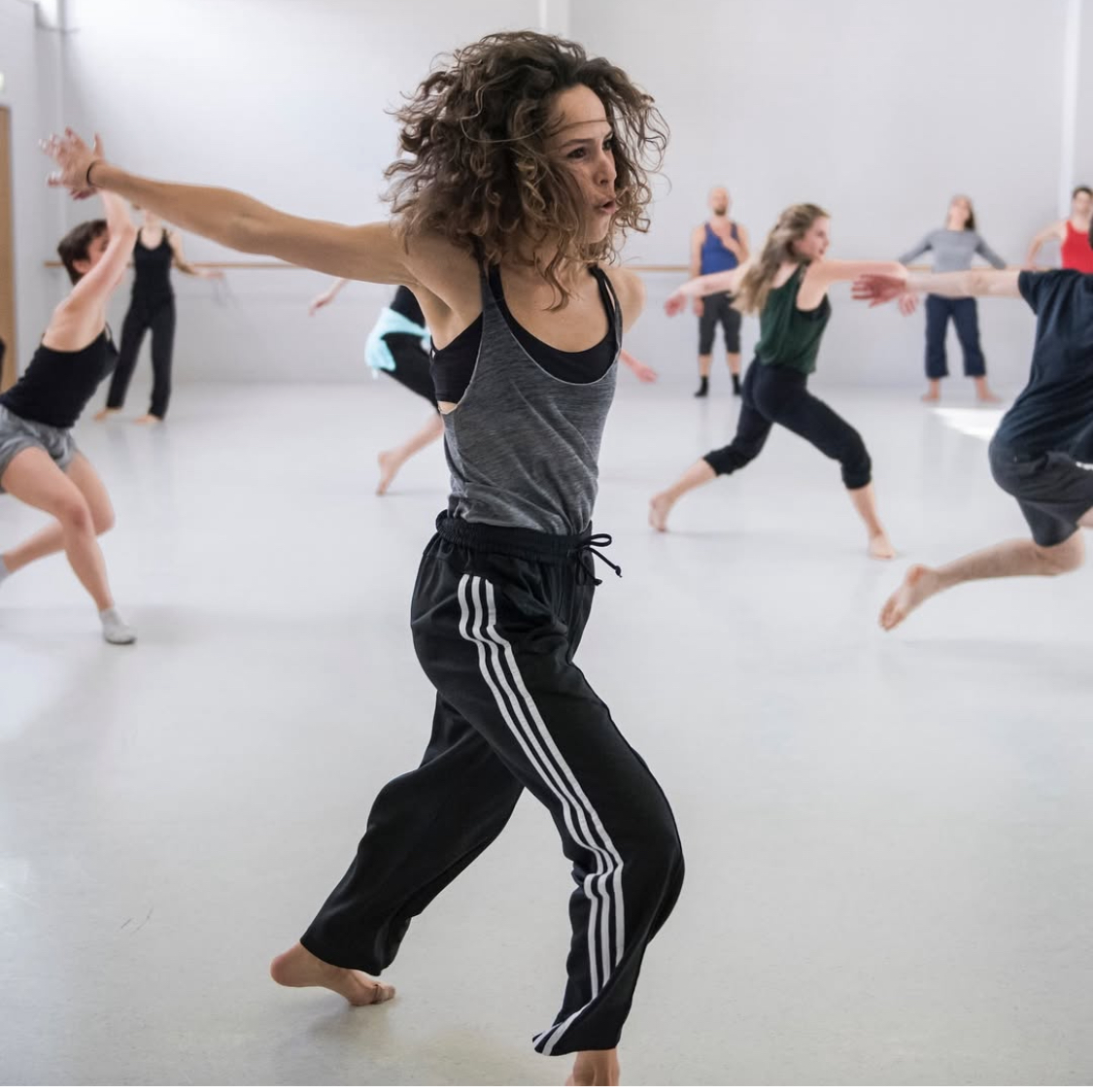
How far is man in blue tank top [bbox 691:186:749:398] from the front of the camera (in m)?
11.6

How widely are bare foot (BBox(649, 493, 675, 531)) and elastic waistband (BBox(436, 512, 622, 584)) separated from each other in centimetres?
401

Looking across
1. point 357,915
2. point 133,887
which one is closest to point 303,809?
point 133,887

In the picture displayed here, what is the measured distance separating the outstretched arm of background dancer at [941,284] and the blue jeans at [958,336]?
25.3 ft

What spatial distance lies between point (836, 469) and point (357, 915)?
5.93 metres

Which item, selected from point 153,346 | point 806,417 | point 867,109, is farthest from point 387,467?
point 867,109

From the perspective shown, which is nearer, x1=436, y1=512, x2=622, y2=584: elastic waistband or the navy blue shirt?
x1=436, y1=512, x2=622, y2=584: elastic waistband

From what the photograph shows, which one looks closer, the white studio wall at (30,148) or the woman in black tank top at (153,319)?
the woman in black tank top at (153,319)

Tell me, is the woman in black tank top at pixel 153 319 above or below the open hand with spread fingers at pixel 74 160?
below

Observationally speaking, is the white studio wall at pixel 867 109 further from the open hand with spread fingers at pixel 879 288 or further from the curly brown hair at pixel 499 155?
the curly brown hair at pixel 499 155

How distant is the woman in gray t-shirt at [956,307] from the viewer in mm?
11234

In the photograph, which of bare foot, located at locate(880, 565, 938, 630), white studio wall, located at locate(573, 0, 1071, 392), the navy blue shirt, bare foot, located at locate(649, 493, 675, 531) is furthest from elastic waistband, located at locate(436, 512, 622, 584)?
white studio wall, located at locate(573, 0, 1071, 392)

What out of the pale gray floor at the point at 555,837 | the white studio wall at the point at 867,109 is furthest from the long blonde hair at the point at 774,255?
the white studio wall at the point at 867,109

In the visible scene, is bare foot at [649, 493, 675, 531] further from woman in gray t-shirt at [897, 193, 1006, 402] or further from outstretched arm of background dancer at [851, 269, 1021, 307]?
woman in gray t-shirt at [897, 193, 1006, 402]

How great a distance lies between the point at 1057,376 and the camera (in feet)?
11.8
